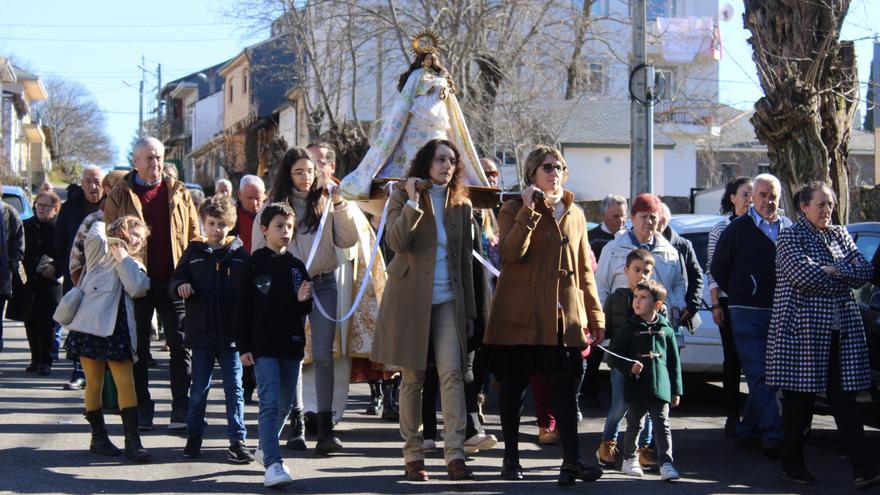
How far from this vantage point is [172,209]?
8.88 m

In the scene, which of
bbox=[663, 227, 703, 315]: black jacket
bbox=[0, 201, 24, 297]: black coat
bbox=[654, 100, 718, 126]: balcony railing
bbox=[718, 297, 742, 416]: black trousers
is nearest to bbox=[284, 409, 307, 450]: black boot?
bbox=[663, 227, 703, 315]: black jacket

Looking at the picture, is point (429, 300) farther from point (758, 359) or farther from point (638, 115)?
point (638, 115)

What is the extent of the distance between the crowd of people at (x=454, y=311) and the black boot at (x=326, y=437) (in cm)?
1

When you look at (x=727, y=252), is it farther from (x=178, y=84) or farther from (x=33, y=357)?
(x=178, y=84)

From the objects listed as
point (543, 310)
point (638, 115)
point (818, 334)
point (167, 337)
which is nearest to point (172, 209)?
point (167, 337)

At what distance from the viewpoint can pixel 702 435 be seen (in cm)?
936

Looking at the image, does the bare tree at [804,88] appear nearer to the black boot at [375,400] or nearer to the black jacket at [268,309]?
the black boot at [375,400]

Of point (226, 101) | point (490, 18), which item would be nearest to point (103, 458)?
point (490, 18)

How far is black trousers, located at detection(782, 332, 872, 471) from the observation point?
7406 mm

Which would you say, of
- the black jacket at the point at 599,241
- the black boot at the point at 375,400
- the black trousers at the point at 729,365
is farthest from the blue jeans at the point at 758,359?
the black boot at the point at 375,400

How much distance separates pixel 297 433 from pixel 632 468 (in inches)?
92.2

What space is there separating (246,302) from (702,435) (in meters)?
4.16

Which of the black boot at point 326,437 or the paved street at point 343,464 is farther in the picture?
the black boot at point 326,437

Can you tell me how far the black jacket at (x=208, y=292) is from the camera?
769cm
